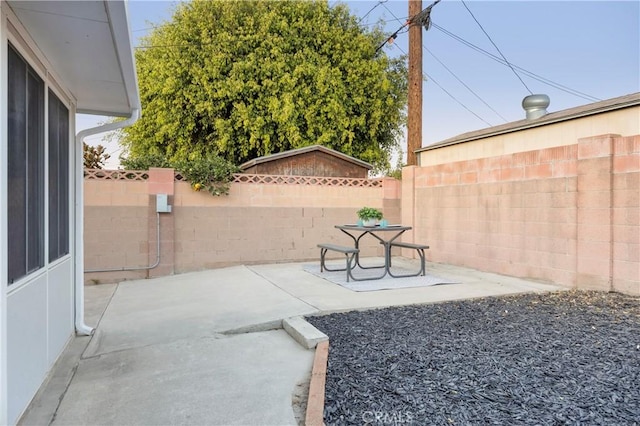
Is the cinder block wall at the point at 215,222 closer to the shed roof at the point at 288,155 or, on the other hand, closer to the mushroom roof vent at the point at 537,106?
the shed roof at the point at 288,155

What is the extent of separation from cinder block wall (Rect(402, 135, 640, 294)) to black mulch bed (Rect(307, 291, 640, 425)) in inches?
40.9

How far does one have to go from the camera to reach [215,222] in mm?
7414

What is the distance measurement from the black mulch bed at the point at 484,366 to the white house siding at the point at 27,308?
1692 millimetres

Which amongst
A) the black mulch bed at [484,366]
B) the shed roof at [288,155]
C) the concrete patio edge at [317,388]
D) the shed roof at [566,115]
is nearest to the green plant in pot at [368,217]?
the black mulch bed at [484,366]

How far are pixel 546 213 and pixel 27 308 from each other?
6274 millimetres

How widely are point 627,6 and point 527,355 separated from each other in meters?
10.0

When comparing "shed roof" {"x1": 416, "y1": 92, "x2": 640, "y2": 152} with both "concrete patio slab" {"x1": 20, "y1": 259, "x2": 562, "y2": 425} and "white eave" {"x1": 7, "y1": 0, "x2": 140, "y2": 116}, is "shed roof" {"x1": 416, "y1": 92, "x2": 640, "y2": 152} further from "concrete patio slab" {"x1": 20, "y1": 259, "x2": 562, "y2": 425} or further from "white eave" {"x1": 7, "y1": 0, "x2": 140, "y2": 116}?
"white eave" {"x1": 7, "y1": 0, "x2": 140, "y2": 116}

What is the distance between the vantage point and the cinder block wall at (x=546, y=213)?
500cm

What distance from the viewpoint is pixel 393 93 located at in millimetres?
14070

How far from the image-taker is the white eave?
2.09 meters

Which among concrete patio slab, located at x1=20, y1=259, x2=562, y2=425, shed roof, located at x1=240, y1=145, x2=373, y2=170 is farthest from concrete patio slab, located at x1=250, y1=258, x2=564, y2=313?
shed roof, located at x1=240, y1=145, x2=373, y2=170

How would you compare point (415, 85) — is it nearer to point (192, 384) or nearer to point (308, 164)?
point (308, 164)

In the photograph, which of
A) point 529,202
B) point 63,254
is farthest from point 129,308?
point 529,202

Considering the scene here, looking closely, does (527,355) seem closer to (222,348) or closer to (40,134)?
(222,348)
